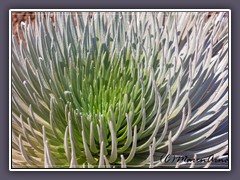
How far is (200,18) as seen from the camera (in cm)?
121

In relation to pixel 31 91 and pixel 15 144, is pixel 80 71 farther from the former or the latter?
pixel 15 144

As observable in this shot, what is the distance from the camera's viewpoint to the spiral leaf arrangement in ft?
3.67

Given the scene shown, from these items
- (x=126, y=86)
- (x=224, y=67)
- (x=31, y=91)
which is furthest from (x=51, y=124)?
(x=224, y=67)

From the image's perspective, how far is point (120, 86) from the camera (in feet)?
3.92

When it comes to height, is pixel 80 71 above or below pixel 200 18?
below

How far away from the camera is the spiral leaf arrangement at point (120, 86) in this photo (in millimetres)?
1119

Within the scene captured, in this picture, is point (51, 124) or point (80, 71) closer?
point (51, 124)

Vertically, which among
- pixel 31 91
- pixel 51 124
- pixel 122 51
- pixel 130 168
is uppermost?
pixel 122 51

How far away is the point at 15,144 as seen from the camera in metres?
1.18
